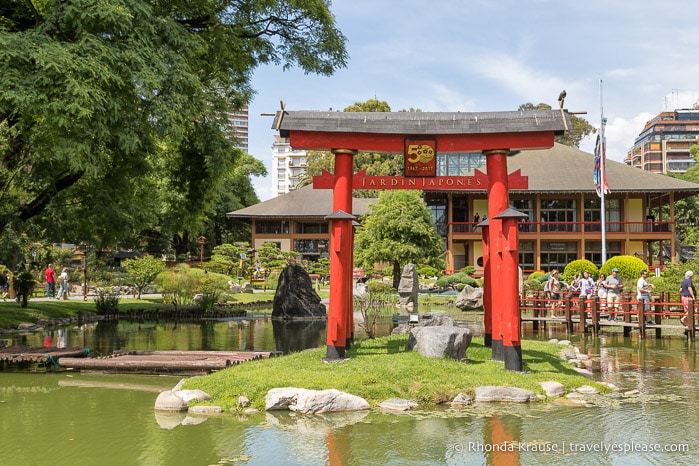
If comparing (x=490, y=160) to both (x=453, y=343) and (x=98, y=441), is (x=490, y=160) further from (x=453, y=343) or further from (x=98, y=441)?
(x=98, y=441)

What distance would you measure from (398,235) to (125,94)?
24656 mm

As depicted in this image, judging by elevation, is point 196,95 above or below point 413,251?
above

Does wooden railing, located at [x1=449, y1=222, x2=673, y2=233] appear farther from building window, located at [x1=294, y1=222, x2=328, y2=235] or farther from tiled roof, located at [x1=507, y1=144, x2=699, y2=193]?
building window, located at [x1=294, y1=222, x2=328, y2=235]

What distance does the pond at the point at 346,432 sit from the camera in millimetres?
7270

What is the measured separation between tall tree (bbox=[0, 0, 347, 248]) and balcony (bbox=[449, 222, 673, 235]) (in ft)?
86.4

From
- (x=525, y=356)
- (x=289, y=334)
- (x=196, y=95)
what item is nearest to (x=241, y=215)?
(x=289, y=334)

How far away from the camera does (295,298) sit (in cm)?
2620

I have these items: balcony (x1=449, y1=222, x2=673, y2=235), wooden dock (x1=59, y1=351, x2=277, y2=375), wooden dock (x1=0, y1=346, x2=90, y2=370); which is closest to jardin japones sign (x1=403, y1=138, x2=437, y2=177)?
wooden dock (x1=59, y1=351, x2=277, y2=375)

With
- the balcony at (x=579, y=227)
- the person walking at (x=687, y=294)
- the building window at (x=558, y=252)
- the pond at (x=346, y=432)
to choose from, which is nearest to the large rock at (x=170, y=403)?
the pond at (x=346, y=432)

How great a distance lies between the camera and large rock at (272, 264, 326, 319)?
85.4 feet

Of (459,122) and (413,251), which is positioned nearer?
(459,122)

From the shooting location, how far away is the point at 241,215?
174 feet

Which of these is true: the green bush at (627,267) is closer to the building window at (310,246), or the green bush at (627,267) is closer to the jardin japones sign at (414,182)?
the jardin japones sign at (414,182)

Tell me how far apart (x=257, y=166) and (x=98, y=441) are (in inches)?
2244
